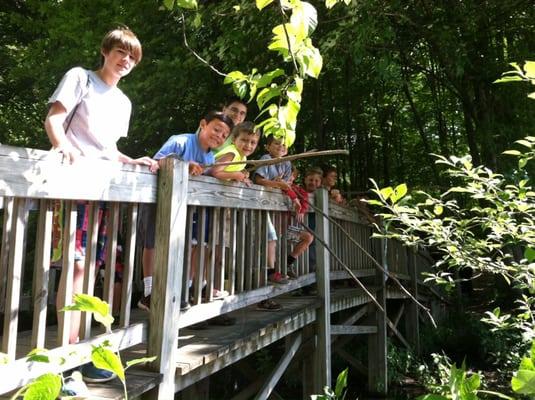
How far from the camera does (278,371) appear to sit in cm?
460

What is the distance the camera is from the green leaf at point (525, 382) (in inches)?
42.6

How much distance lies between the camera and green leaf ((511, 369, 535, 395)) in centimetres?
108

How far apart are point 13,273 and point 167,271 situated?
865 mm

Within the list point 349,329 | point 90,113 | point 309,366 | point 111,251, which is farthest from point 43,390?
point 349,329

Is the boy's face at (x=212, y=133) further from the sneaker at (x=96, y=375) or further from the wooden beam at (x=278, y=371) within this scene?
the wooden beam at (x=278, y=371)

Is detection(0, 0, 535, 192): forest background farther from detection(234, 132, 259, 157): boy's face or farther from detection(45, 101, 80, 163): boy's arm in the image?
detection(45, 101, 80, 163): boy's arm

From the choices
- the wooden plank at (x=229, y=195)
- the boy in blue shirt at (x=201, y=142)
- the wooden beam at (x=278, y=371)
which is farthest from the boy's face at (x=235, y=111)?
the wooden beam at (x=278, y=371)

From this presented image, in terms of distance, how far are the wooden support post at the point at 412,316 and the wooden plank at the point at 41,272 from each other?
30.1 feet

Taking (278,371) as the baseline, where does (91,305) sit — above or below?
above

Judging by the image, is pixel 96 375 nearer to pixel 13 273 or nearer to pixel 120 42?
pixel 13 273

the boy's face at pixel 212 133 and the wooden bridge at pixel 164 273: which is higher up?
the boy's face at pixel 212 133

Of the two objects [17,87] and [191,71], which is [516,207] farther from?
[17,87]

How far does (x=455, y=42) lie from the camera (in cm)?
714

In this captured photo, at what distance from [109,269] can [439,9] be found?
24.3 feet
